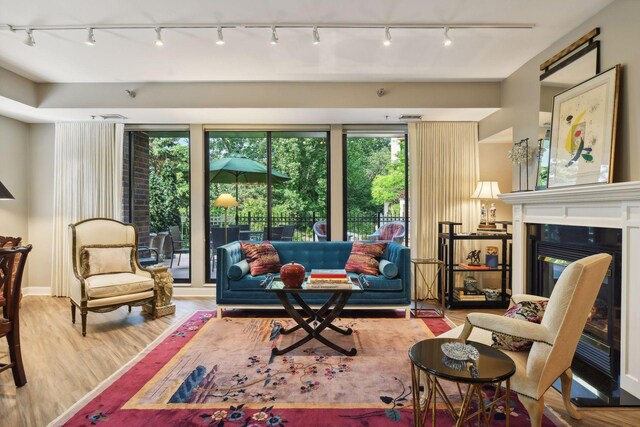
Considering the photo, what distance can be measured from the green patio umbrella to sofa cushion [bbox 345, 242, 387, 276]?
162cm

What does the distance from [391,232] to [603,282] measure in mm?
2721

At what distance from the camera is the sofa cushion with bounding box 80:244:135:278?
146 inches

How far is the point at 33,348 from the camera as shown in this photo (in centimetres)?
297

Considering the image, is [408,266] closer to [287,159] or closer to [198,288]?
[287,159]

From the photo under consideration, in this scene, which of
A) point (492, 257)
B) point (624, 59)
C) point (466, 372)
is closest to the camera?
point (466, 372)

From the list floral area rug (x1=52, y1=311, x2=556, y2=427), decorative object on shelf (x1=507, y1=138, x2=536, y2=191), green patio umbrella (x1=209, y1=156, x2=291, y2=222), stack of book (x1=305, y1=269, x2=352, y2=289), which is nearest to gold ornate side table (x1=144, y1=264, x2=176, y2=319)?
floral area rug (x1=52, y1=311, x2=556, y2=427)

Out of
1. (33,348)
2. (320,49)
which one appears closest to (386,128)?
(320,49)

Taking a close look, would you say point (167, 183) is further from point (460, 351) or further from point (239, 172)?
point (460, 351)

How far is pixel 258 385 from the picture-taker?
2326 mm

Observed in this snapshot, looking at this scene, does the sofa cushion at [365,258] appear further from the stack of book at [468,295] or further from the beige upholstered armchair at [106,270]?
the beige upholstered armchair at [106,270]

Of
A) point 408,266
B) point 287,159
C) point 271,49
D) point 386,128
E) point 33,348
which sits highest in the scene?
point 271,49

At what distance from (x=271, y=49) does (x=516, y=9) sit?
204 centimetres

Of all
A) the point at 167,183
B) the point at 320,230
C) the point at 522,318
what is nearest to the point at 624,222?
the point at 522,318

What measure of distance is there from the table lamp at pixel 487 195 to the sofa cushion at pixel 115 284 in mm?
3970
